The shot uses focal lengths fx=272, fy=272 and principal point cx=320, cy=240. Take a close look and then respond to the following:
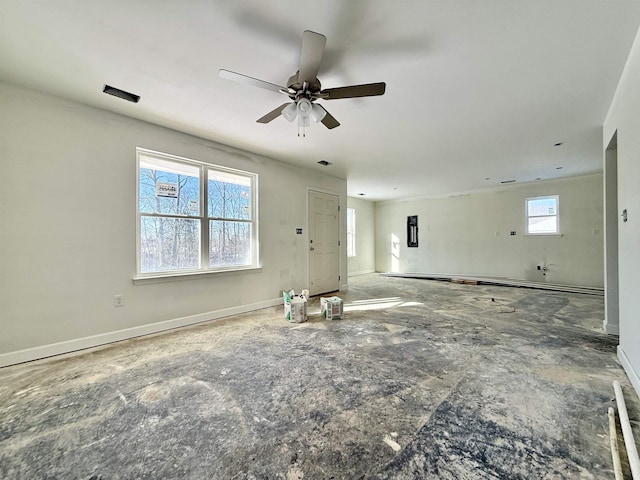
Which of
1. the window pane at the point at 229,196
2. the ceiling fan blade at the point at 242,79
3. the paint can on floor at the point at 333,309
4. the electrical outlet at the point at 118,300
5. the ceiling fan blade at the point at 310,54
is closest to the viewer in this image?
the ceiling fan blade at the point at 310,54

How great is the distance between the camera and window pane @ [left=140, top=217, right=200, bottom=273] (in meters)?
3.28

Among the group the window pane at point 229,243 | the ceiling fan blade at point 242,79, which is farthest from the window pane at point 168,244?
the ceiling fan blade at point 242,79

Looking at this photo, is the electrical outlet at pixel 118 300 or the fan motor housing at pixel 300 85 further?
the electrical outlet at pixel 118 300

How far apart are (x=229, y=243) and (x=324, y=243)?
2120mm

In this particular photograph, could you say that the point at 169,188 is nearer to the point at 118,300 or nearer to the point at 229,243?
the point at 229,243

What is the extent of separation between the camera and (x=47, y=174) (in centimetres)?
264

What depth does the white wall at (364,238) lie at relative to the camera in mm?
8701

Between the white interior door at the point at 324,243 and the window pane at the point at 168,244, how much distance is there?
2231 mm

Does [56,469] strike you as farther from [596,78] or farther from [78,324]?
[596,78]

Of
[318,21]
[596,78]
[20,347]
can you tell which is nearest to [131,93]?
[318,21]

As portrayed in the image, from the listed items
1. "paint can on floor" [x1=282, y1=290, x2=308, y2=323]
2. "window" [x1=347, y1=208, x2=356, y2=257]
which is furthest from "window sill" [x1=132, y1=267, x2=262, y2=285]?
"window" [x1=347, y1=208, x2=356, y2=257]

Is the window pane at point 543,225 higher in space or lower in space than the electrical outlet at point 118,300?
higher

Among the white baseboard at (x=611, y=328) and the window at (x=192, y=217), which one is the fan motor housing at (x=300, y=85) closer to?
the window at (x=192, y=217)

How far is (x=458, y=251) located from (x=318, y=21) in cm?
745
